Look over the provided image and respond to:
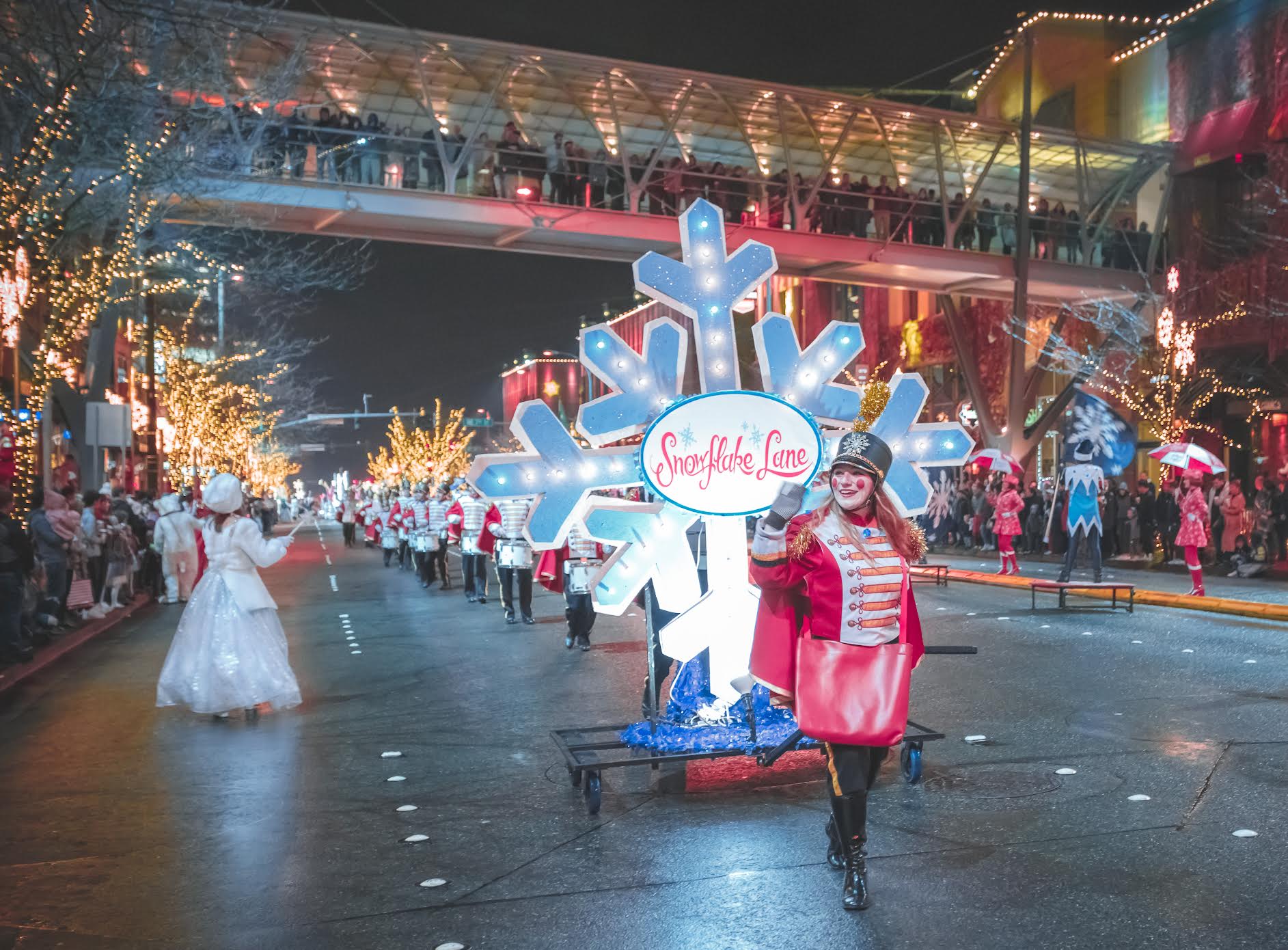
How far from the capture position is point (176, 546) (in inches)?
811

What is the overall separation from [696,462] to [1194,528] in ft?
41.2

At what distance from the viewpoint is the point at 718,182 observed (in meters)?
31.7

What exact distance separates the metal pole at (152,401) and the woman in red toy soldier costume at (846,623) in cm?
2734

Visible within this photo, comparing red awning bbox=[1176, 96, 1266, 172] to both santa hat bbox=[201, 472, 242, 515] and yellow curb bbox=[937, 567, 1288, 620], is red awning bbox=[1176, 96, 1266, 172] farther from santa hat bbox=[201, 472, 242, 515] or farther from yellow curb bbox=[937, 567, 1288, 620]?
santa hat bbox=[201, 472, 242, 515]

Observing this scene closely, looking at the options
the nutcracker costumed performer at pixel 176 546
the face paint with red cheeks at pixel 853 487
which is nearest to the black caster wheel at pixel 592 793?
the face paint with red cheeks at pixel 853 487

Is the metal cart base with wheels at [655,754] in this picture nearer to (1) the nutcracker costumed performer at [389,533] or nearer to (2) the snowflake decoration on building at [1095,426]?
(2) the snowflake decoration on building at [1095,426]

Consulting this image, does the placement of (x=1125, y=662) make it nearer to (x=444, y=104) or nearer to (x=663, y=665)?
(x=663, y=665)

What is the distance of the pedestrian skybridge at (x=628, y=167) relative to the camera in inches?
962

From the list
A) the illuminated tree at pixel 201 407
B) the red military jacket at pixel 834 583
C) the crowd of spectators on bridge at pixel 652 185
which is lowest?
the red military jacket at pixel 834 583

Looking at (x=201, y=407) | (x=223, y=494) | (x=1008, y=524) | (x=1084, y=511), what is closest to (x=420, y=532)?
(x=1008, y=524)

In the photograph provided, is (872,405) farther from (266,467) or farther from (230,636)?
(266,467)

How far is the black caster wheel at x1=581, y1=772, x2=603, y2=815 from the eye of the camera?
249 inches

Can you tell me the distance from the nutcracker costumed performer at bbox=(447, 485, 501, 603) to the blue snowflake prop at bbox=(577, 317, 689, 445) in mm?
10288

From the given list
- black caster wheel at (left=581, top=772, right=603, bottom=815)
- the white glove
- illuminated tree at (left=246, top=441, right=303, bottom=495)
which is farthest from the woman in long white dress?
illuminated tree at (left=246, top=441, right=303, bottom=495)
